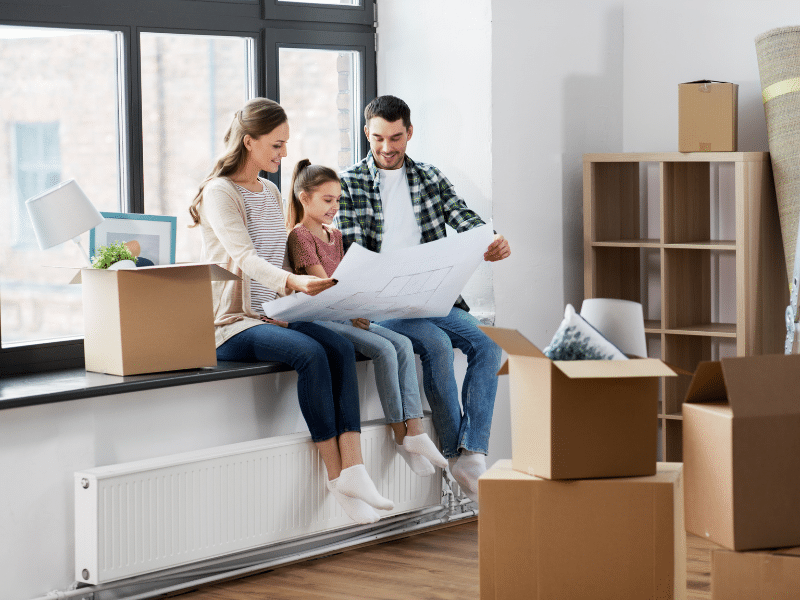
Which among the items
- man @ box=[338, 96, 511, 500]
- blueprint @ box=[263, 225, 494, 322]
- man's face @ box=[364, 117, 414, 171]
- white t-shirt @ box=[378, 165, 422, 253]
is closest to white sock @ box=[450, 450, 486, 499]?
man @ box=[338, 96, 511, 500]

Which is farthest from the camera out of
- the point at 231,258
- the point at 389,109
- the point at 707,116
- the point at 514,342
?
the point at 707,116

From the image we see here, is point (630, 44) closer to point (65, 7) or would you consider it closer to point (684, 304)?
point (684, 304)

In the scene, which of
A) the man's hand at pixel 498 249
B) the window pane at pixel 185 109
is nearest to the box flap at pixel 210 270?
the window pane at pixel 185 109

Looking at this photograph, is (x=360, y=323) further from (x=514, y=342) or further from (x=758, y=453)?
(x=758, y=453)

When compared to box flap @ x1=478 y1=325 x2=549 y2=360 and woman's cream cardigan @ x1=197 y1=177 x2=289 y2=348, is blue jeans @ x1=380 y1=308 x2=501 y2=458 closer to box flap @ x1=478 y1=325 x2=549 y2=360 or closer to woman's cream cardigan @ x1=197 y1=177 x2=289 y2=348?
woman's cream cardigan @ x1=197 y1=177 x2=289 y2=348

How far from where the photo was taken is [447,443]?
3525 millimetres

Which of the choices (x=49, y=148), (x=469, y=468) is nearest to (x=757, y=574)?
(x=469, y=468)

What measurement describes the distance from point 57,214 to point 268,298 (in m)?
0.73

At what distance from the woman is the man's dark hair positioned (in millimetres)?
372

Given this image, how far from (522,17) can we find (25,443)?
2.27m

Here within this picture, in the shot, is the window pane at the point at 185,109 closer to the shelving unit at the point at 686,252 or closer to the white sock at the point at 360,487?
the white sock at the point at 360,487

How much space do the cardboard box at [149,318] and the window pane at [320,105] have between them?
964mm

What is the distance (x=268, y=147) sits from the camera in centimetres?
333

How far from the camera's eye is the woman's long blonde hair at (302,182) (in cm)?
337
